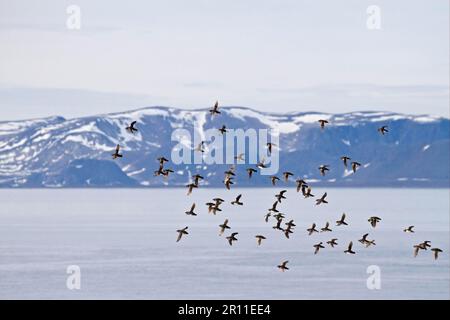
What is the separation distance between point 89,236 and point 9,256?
33.4 meters

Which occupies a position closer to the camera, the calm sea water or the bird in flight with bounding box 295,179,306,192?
the bird in flight with bounding box 295,179,306,192

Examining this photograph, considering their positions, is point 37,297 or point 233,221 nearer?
point 37,297

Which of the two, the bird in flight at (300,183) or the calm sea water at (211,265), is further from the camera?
the calm sea water at (211,265)

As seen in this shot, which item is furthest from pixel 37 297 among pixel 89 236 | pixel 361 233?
pixel 361 233

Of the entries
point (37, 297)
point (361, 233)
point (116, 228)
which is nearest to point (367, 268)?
point (37, 297)

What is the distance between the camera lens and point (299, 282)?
88188mm

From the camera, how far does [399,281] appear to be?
8894 centimetres

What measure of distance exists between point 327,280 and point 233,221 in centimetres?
9126

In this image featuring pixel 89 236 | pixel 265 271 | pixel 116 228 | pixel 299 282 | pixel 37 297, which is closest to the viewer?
pixel 37 297

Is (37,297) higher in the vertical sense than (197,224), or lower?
lower

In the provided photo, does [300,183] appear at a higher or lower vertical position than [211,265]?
higher

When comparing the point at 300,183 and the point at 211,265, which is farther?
the point at 211,265

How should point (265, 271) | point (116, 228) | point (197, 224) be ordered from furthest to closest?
1. point (197, 224)
2. point (116, 228)
3. point (265, 271)

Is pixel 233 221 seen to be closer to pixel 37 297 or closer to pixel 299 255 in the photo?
pixel 299 255
